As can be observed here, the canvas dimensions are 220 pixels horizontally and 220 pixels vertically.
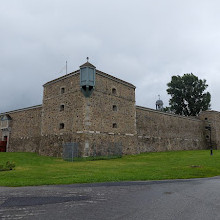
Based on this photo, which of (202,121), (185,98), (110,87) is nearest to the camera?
(110,87)

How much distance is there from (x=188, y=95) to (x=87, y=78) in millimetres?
33112

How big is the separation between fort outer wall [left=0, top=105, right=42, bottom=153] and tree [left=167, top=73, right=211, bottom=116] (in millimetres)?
31764

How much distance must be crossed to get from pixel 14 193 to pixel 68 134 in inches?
598

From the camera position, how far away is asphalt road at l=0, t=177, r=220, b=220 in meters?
5.05

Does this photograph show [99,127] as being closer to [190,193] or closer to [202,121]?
[190,193]

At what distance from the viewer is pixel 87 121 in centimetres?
2169

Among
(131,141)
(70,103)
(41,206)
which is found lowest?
(41,206)

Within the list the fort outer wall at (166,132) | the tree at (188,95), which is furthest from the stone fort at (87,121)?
the tree at (188,95)

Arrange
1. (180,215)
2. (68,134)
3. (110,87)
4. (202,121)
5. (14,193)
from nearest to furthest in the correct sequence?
(180,215), (14,193), (68,134), (110,87), (202,121)

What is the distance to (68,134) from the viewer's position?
73.6 ft

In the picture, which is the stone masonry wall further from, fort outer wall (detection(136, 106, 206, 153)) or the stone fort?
fort outer wall (detection(136, 106, 206, 153))

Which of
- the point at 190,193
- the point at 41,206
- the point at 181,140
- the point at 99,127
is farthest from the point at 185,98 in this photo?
the point at 41,206

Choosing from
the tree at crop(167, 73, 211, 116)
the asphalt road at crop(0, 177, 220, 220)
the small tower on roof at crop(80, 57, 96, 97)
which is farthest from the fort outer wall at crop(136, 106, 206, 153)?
the asphalt road at crop(0, 177, 220, 220)

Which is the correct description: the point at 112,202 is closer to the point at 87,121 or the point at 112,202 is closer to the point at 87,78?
the point at 87,121
